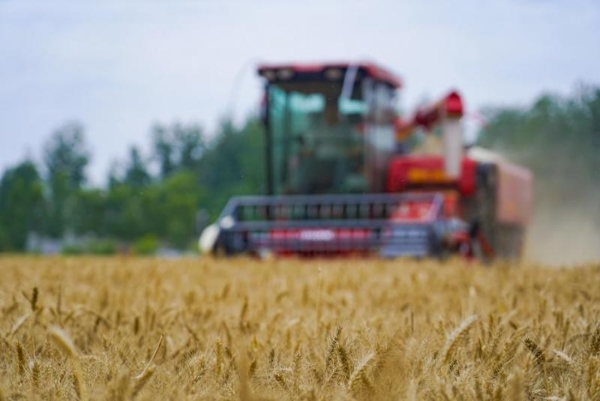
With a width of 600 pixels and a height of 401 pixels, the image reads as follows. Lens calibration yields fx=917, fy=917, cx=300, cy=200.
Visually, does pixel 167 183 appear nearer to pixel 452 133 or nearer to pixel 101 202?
pixel 101 202

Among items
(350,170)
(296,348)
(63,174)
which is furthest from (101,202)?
(296,348)

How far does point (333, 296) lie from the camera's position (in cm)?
390

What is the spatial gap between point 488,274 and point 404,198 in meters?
4.23

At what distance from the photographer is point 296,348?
7.43 ft

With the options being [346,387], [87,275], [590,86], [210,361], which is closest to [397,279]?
[87,275]

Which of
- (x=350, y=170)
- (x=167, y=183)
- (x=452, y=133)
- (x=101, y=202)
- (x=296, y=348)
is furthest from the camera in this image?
(x=167, y=183)

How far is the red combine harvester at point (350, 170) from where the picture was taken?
10.6m

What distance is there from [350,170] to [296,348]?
9.41 meters

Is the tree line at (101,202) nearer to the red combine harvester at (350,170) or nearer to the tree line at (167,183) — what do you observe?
the tree line at (167,183)

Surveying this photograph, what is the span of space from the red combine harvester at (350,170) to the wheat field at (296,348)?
6.62 metres

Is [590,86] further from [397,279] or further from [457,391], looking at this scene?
[457,391]

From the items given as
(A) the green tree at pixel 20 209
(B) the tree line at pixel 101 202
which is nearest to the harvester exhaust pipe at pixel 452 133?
(B) the tree line at pixel 101 202

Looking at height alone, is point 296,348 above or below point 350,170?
above

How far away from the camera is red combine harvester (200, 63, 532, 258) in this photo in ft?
34.9
